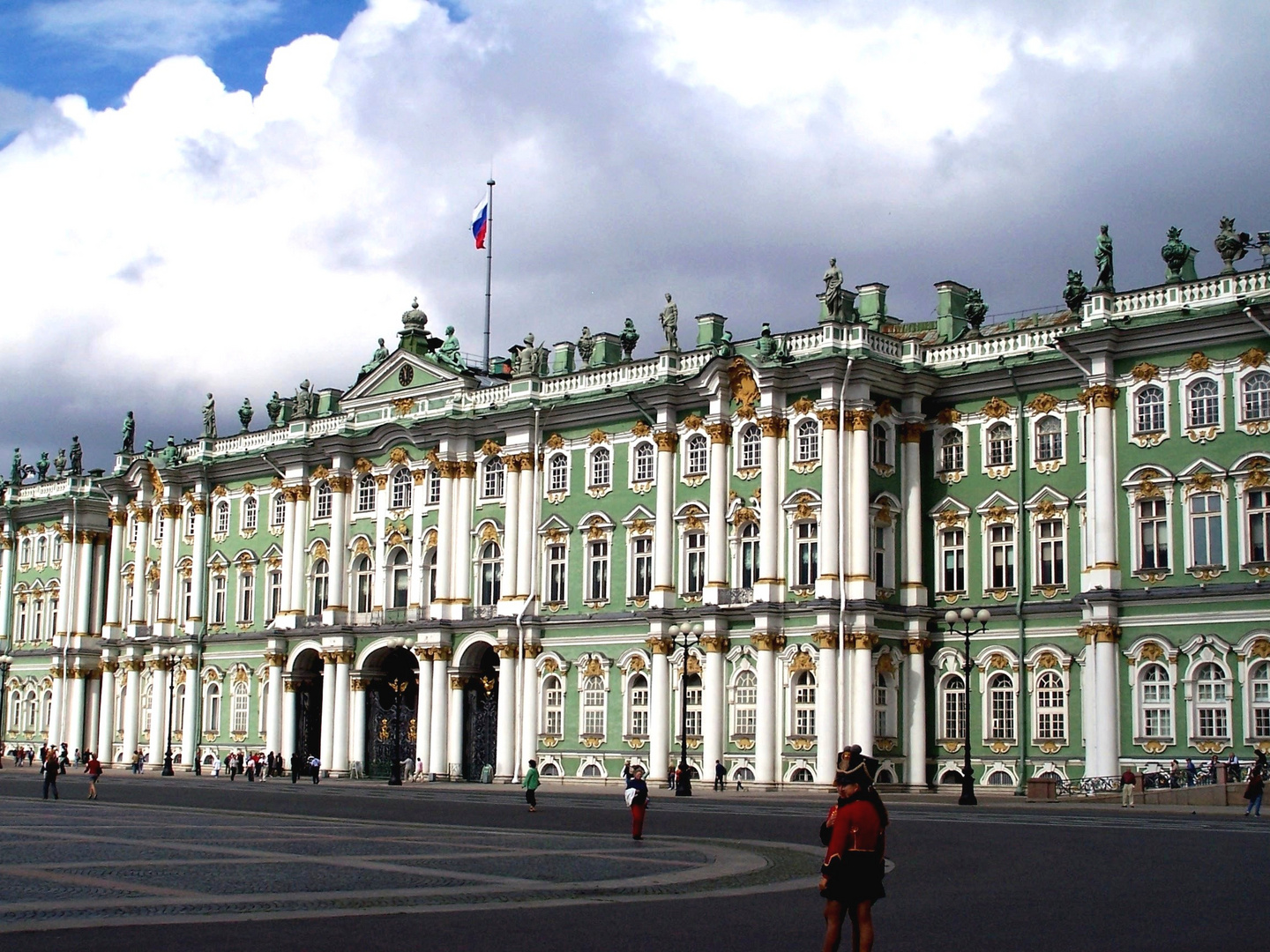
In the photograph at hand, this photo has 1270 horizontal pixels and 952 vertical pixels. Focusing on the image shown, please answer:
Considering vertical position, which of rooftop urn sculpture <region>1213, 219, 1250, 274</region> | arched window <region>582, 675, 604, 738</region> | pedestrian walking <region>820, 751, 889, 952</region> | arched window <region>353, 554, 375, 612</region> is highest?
rooftop urn sculpture <region>1213, 219, 1250, 274</region>

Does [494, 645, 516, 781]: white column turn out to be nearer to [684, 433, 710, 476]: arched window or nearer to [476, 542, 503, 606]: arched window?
[476, 542, 503, 606]: arched window

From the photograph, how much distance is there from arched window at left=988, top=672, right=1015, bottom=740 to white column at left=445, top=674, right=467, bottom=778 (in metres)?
24.6

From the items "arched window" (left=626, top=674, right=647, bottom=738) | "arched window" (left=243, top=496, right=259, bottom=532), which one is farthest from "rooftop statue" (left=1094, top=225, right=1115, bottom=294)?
"arched window" (left=243, top=496, right=259, bottom=532)

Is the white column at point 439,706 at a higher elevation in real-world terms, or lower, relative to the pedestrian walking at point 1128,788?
higher

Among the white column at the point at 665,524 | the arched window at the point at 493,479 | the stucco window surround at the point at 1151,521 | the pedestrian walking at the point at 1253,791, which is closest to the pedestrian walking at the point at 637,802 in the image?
the pedestrian walking at the point at 1253,791

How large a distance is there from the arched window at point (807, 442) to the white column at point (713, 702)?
755cm

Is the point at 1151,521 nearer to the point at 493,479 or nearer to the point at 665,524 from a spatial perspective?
the point at 665,524

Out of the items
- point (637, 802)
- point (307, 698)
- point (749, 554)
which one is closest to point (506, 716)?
point (749, 554)

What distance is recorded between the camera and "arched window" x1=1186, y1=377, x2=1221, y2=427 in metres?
56.7

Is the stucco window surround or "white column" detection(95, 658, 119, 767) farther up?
the stucco window surround

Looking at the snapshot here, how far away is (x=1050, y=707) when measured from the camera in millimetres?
60281

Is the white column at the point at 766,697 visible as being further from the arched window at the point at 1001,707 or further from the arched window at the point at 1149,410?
the arched window at the point at 1149,410

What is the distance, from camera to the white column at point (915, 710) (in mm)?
62844

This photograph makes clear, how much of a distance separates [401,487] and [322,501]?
5712 mm
